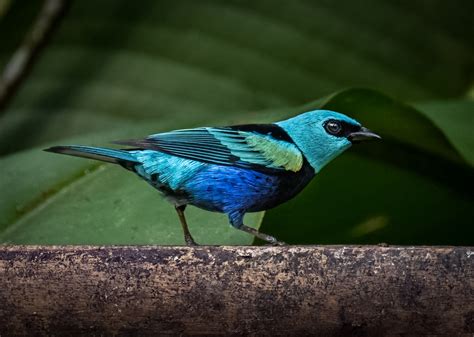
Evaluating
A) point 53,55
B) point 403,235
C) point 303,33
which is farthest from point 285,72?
point 403,235

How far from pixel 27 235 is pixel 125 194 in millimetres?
209

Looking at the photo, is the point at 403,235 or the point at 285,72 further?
the point at 285,72

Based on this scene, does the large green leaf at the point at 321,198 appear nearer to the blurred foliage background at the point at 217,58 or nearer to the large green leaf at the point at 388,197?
the large green leaf at the point at 388,197

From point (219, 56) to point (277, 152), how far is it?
1544 mm

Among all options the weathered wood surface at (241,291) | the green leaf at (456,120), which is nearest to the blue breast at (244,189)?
the weathered wood surface at (241,291)

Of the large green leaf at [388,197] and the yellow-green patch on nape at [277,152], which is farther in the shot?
the large green leaf at [388,197]

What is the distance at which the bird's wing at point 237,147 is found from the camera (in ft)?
5.11

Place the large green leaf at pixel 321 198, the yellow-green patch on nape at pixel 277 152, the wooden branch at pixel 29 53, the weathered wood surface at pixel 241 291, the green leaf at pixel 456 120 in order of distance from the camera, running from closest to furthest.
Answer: the weathered wood surface at pixel 241 291 → the yellow-green patch on nape at pixel 277 152 → the large green leaf at pixel 321 198 → the green leaf at pixel 456 120 → the wooden branch at pixel 29 53

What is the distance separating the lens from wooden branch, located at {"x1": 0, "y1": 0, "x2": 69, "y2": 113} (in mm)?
2605

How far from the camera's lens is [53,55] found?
3.13 meters

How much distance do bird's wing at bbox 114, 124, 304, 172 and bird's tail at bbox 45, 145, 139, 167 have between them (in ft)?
0.21

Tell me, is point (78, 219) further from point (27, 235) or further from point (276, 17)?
point (276, 17)

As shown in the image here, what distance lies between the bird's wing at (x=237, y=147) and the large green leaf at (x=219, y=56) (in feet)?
4.71

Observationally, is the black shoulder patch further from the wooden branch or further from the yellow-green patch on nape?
the wooden branch
